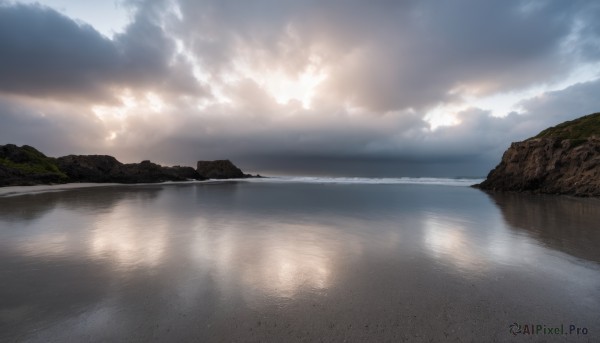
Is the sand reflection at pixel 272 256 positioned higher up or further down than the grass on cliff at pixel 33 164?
further down

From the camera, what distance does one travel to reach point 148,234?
9.68 metres

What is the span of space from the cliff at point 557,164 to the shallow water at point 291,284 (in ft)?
105

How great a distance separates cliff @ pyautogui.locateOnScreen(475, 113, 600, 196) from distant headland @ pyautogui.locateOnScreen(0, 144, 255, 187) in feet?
228

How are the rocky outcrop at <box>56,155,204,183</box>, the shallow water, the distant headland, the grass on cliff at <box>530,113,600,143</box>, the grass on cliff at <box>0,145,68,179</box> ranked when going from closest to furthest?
1. the shallow water
2. the distant headland
3. the grass on cliff at <box>0,145,68,179</box>
4. the grass on cliff at <box>530,113,600,143</box>
5. the rocky outcrop at <box>56,155,204,183</box>

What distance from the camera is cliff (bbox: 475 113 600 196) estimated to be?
32188 mm

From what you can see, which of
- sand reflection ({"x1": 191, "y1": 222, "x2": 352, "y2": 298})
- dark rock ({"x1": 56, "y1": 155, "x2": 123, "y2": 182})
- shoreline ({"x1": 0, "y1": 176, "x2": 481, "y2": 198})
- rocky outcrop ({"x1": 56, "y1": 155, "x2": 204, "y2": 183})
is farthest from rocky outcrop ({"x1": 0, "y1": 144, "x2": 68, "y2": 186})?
sand reflection ({"x1": 191, "y1": 222, "x2": 352, "y2": 298})

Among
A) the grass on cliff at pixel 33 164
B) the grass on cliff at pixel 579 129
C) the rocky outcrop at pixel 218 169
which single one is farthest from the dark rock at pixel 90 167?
the grass on cliff at pixel 579 129

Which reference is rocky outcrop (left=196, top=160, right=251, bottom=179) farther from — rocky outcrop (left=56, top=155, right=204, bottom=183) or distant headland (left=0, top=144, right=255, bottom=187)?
rocky outcrop (left=56, top=155, right=204, bottom=183)

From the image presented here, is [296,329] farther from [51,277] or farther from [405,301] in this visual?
[51,277]

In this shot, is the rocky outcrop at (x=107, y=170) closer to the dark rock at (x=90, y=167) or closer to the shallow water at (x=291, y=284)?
the dark rock at (x=90, y=167)

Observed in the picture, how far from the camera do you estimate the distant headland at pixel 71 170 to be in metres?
34.7

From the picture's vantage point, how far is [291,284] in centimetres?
529

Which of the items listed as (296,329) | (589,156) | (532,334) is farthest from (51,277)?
(589,156)

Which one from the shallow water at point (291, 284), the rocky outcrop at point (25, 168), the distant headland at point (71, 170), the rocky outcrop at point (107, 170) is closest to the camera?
the shallow water at point (291, 284)
